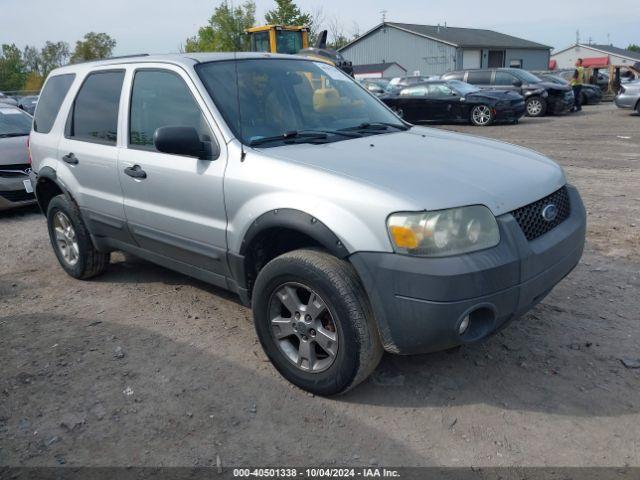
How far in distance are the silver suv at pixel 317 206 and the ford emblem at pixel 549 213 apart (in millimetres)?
14

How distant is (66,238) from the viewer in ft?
17.2

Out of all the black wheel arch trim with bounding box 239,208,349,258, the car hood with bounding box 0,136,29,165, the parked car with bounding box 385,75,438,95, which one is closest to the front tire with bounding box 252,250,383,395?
the black wheel arch trim with bounding box 239,208,349,258

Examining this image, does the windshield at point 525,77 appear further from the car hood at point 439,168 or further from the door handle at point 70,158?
the door handle at point 70,158

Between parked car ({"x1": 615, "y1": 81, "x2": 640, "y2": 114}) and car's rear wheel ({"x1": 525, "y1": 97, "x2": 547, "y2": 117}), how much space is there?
228cm

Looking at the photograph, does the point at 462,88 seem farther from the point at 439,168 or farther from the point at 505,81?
the point at 439,168

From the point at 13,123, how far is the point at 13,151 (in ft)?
3.70

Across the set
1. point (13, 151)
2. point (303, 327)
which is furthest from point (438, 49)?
point (303, 327)

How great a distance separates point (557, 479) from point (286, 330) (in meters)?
1.54

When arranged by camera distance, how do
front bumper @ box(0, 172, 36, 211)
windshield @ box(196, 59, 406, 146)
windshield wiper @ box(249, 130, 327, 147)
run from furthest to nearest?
front bumper @ box(0, 172, 36, 211) < windshield @ box(196, 59, 406, 146) < windshield wiper @ box(249, 130, 327, 147)

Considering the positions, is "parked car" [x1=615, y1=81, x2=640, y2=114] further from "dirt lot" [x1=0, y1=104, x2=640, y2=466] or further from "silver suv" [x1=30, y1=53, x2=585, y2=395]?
"silver suv" [x1=30, y1=53, x2=585, y2=395]

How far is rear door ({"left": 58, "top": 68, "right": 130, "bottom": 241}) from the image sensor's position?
4371mm

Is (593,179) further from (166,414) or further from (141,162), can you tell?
(166,414)

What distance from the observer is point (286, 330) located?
330 centimetres

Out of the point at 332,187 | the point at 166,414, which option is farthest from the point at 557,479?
the point at 166,414
